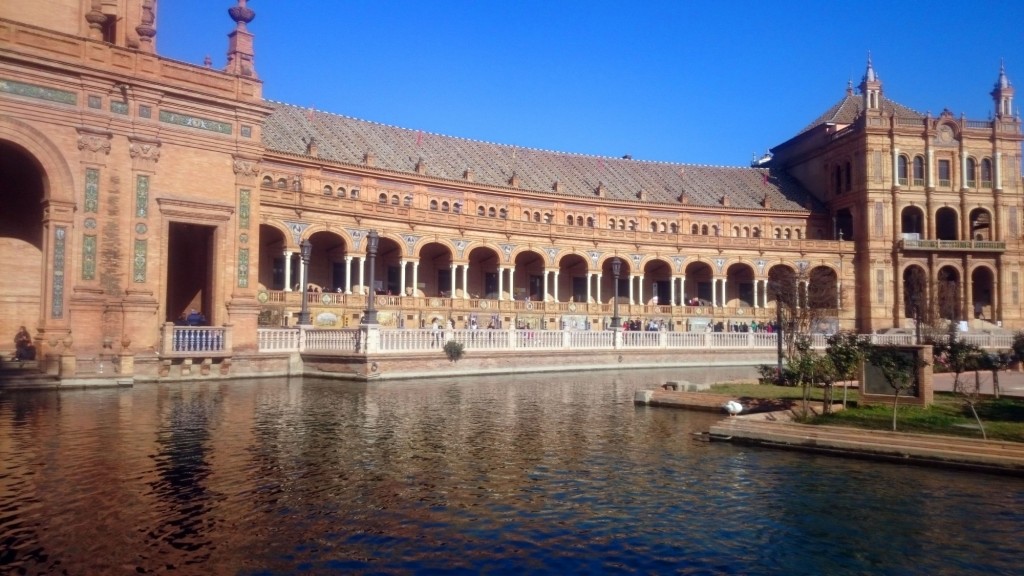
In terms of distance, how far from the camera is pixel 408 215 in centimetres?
4316

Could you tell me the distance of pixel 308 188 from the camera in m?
42.8

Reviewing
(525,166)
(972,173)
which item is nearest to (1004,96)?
(972,173)

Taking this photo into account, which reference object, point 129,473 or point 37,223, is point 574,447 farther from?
point 37,223

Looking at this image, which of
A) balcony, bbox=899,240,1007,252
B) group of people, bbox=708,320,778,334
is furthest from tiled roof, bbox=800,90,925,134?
group of people, bbox=708,320,778,334

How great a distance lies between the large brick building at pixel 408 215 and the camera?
23.2m

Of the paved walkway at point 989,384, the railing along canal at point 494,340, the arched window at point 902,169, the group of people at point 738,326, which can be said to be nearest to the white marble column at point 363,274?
the railing along canal at point 494,340

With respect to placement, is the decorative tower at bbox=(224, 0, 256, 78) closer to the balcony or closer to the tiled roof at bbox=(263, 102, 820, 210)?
the tiled roof at bbox=(263, 102, 820, 210)

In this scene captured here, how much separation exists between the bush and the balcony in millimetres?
40847

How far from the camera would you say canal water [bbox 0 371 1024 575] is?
6688 mm

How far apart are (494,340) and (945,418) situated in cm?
1763

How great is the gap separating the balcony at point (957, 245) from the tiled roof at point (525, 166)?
9226 millimetres

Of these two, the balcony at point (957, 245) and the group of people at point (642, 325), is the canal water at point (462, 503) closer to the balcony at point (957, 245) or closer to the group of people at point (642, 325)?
the group of people at point (642, 325)

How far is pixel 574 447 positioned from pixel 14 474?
7848mm

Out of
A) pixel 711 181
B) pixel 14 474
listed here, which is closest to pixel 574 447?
pixel 14 474
